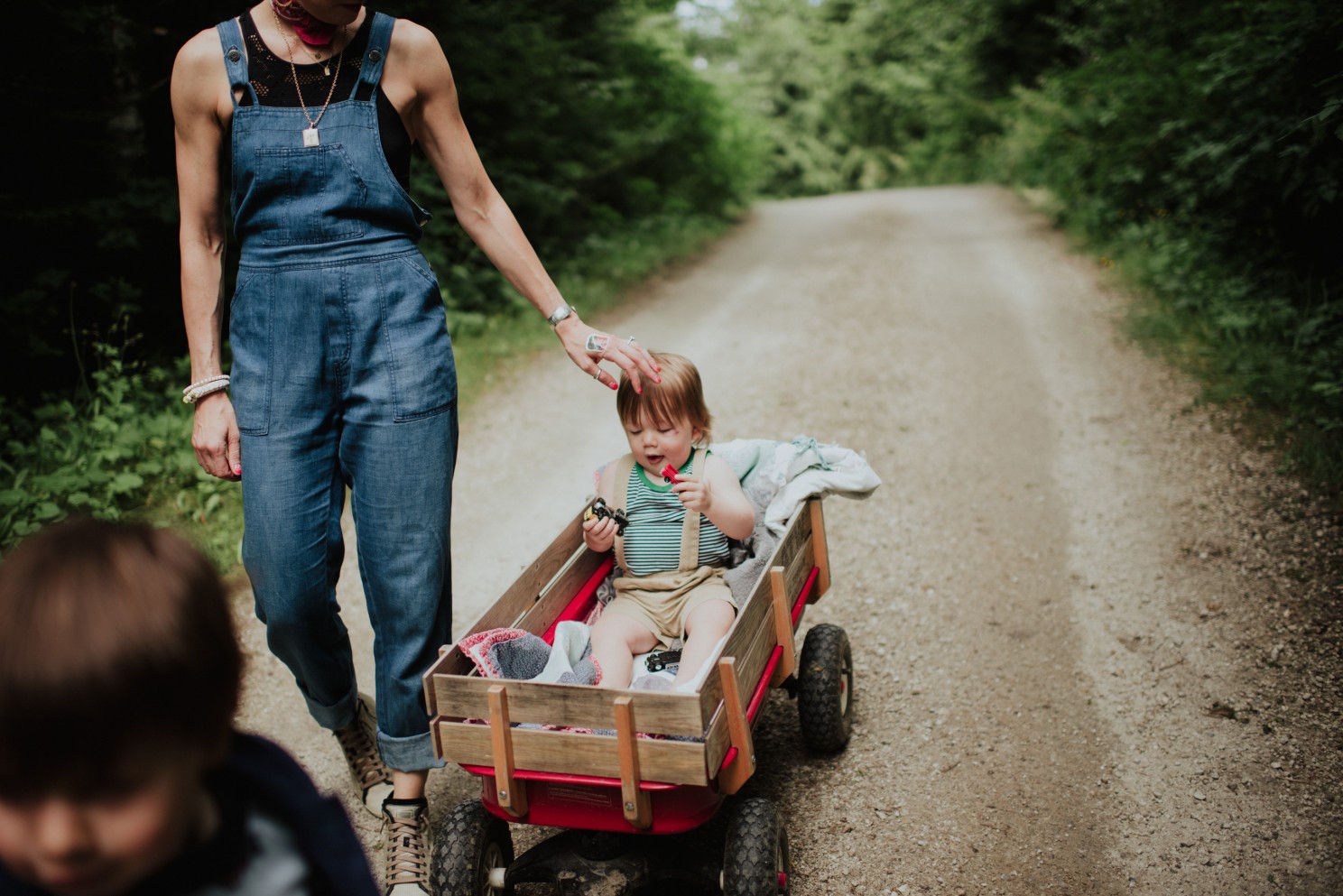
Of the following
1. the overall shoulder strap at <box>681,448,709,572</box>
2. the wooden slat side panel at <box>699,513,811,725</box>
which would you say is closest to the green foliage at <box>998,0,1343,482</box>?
the wooden slat side panel at <box>699,513,811,725</box>

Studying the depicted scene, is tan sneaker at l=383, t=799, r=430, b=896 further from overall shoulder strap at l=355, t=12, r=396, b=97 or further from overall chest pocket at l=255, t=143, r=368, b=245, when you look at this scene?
overall shoulder strap at l=355, t=12, r=396, b=97

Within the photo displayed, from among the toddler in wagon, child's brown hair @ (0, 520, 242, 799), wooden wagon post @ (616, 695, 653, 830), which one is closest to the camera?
child's brown hair @ (0, 520, 242, 799)

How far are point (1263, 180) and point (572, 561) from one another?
20.5 feet

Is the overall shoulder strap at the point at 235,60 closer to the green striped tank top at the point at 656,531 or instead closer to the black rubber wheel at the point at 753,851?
the green striped tank top at the point at 656,531

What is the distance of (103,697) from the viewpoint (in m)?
1.03

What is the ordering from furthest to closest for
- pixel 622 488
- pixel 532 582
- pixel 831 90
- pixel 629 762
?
pixel 831 90 < pixel 622 488 < pixel 532 582 < pixel 629 762

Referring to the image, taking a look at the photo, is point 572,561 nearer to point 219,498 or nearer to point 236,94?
point 236,94

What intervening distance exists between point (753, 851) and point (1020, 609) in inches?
93.5

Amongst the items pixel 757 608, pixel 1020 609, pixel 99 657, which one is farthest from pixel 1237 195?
pixel 99 657

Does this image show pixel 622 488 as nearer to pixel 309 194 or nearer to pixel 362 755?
pixel 362 755

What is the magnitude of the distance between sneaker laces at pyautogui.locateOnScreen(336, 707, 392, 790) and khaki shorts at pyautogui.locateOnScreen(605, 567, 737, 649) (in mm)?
858

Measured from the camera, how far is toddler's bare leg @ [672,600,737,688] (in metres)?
2.84

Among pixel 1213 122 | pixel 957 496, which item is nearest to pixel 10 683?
pixel 957 496

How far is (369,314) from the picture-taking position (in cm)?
250
